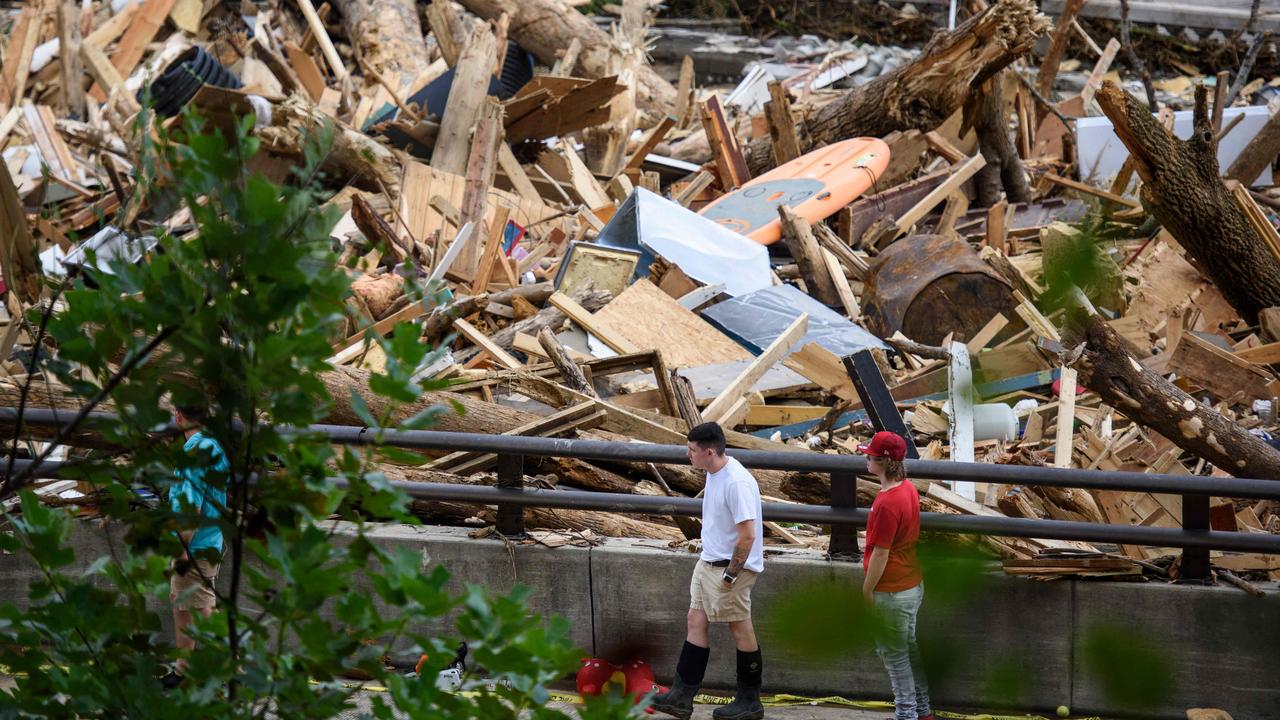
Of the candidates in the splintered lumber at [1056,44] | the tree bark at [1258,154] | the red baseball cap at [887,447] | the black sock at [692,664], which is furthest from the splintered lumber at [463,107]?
the red baseball cap at [887,447]

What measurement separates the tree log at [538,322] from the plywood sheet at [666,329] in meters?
0.27

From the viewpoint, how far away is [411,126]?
46.6ft

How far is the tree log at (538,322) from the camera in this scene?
9.59m

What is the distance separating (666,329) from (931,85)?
5.76 m

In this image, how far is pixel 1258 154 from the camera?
13.2 meters

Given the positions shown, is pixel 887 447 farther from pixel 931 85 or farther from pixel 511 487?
pixel 931 85

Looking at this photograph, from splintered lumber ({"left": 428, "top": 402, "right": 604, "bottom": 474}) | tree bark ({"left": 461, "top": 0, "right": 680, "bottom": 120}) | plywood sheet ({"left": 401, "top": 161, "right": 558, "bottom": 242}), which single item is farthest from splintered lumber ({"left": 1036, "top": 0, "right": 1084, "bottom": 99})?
splintered lumber ({"left": 428, "top": 402, "right": 604, "bottom": 474})

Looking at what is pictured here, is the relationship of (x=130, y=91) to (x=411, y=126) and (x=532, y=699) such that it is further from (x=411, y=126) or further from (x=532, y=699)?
(x=532, y=699)

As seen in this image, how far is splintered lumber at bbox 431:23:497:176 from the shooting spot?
13.9 m

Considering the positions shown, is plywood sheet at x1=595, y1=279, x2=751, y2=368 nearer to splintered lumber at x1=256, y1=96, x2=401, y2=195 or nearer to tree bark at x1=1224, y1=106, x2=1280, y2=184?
splintered lumber at x1=256, y1=96, x2=401, y2=195

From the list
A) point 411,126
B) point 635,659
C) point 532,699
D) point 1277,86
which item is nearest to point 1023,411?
point 635,659

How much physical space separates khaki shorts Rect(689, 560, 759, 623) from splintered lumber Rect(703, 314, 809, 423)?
242cm

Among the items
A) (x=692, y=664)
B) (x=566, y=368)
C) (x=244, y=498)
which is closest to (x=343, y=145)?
(x=566, y=368)

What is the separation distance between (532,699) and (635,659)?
170 inches
